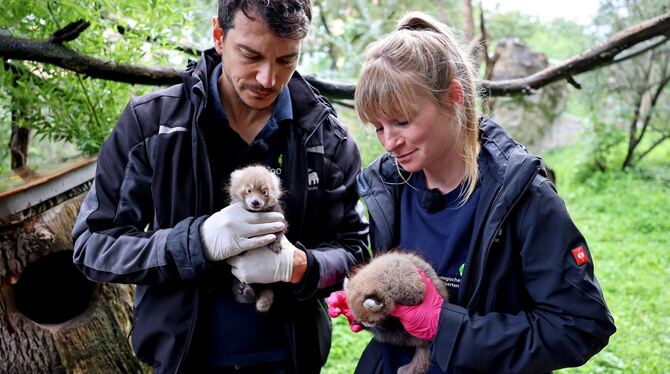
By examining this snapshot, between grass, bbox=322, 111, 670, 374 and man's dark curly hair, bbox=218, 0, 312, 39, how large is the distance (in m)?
1.10

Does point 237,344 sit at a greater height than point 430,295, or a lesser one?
lesser

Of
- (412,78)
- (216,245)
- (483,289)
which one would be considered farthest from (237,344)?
(412,78)

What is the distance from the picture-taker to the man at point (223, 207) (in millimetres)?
2125

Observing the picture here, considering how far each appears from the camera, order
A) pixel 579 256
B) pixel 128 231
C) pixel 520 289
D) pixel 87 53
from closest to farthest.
A: 1. pixel 579 256
2. pixel 520 289
3. pixel 128 231
4. pixel 87 53

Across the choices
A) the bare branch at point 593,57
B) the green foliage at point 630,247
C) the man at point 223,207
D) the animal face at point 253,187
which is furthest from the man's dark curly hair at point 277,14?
the green foliage at point 630,247

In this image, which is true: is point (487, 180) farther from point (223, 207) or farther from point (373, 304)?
point (223, 207)

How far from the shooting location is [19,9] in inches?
123

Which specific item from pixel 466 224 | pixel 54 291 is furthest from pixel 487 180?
pixel 54 291

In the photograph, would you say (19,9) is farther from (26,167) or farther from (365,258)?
(365,258)

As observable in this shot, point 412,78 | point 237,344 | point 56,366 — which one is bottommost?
point 56,366

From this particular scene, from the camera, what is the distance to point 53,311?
3.42 m

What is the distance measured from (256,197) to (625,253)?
18.9 feet

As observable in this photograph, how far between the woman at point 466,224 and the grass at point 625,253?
1.09m

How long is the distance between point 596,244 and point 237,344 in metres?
5.87
